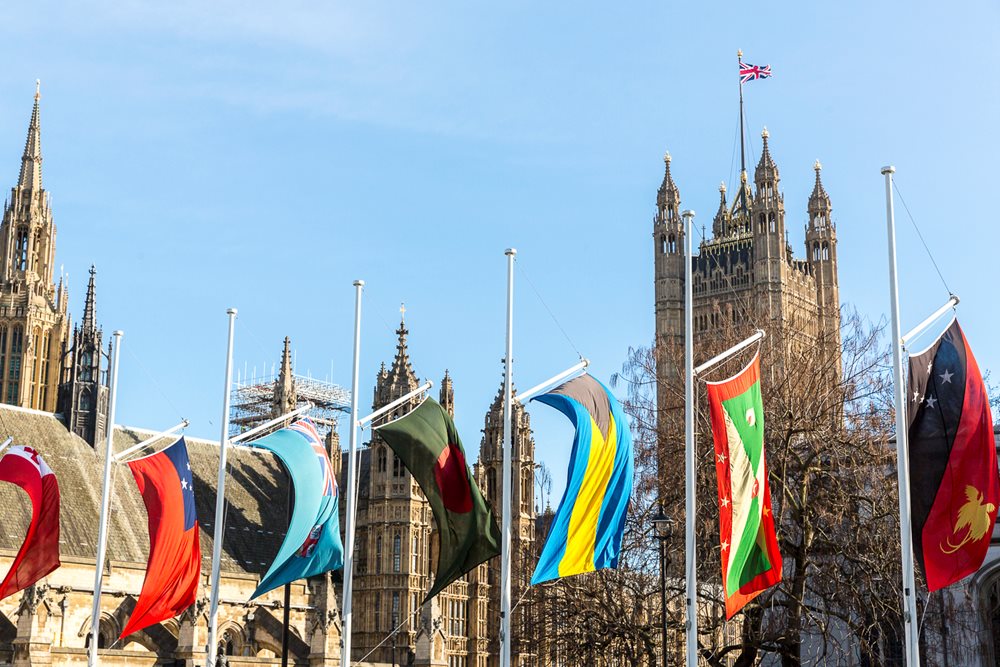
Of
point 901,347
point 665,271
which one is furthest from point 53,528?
point 665,271

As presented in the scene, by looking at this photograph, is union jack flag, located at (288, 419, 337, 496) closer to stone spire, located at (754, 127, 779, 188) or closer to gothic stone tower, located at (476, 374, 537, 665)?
gothic stone tower, located at (476, 374, 537, 665)

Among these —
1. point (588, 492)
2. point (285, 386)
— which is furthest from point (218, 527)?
point (285, 386)

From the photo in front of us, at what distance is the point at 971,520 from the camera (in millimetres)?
22062

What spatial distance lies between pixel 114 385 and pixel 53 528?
3.37m

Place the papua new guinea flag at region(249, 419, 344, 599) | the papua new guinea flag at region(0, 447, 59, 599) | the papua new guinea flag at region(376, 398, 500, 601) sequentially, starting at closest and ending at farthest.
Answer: the papua new guinea flag at region(376, 398, 500, 601)
the papua new guinea flag at region(249, 419, 344, 599)
the papua new guinea flag at region(0, 447, 59, 599)

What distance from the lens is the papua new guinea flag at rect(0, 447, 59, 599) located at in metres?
30.3

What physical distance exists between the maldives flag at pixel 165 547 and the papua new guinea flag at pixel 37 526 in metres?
2.59

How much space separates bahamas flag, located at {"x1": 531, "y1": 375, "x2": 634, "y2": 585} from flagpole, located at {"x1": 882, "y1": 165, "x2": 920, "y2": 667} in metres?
5.15

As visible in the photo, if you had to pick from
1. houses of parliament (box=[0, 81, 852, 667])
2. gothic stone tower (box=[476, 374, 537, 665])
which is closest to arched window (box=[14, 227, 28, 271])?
houses of parliament (box=[0, 81, 852, 667])

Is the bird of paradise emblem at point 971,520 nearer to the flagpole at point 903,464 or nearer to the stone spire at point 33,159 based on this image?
the flagpole at point 903,464

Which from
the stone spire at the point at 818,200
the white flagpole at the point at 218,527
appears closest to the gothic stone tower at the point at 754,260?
the stone spire at the point at 818,200

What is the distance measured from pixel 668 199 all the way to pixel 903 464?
353 feet

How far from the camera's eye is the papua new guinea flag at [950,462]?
72.2ft

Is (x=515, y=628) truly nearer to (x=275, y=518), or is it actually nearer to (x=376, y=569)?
(x=376, y=569)
